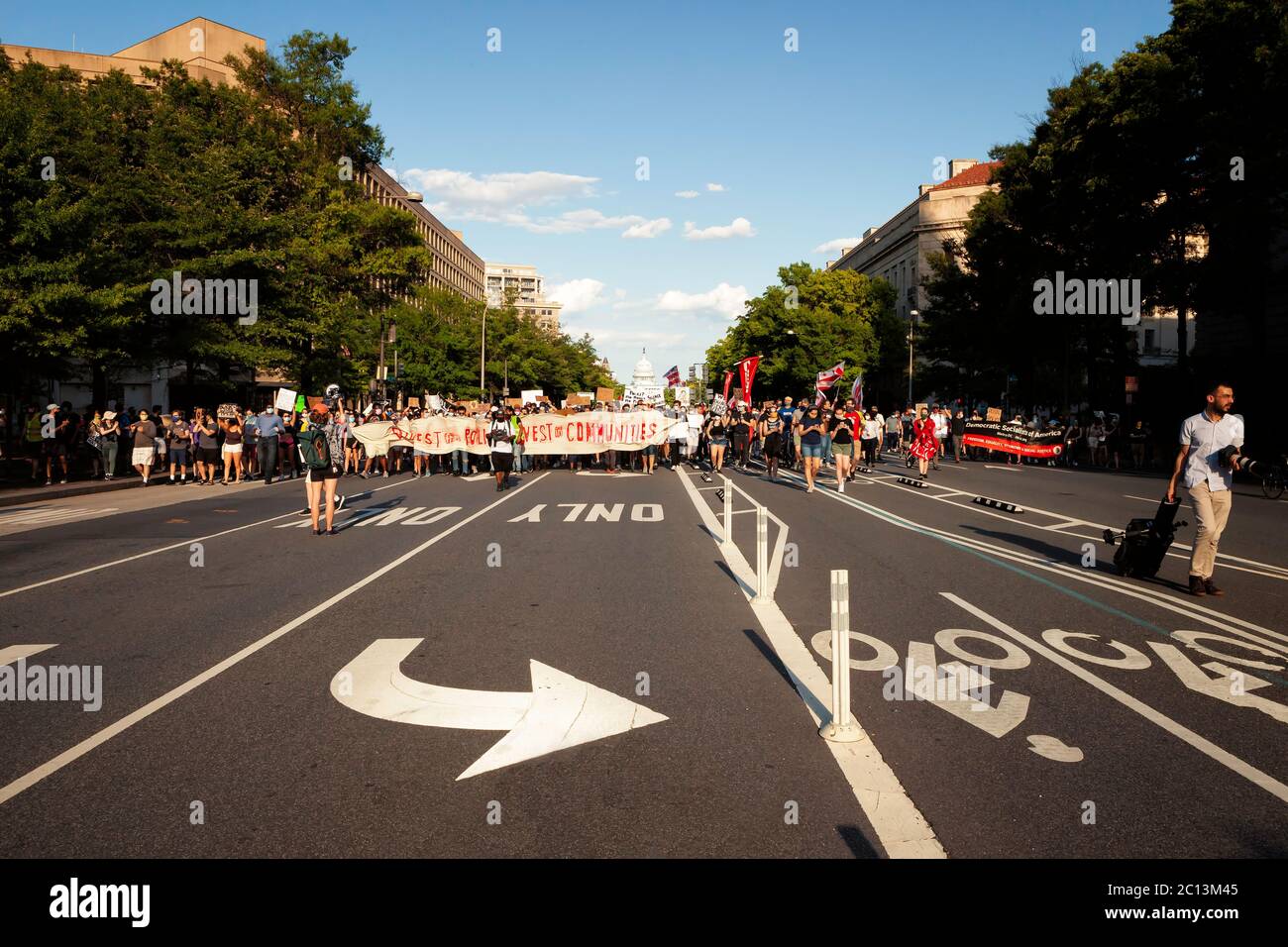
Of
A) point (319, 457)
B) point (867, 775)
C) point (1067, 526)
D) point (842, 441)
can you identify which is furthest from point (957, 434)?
point (867, 775)

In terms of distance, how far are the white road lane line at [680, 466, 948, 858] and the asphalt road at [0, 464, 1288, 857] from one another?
2 cm

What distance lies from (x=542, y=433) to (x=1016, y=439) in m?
18.0

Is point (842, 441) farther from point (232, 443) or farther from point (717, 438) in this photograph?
point (232, 443)

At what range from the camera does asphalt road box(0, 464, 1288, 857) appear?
13.6ft

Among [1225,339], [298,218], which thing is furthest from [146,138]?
[1225,339]

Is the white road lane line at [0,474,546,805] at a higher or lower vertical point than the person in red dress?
lower

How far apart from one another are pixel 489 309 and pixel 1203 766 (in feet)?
278

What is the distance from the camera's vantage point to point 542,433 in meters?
30.9

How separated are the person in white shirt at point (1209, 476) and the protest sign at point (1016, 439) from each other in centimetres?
2809

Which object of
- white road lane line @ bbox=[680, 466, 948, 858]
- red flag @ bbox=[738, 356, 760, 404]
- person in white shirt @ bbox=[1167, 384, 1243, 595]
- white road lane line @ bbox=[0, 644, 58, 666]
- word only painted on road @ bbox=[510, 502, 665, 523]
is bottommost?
white road lane line @ bbox=[0, 644, 58, 666]

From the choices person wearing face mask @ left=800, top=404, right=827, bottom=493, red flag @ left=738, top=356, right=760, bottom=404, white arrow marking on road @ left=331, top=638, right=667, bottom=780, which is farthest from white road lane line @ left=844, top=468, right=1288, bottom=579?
red flag @ left=738, top=356, right=760, bottom=404

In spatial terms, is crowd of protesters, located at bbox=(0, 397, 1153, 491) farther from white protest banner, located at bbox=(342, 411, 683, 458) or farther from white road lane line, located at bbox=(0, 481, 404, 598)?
white road lane line, located at bbox=(0, 481, 404, 598)
